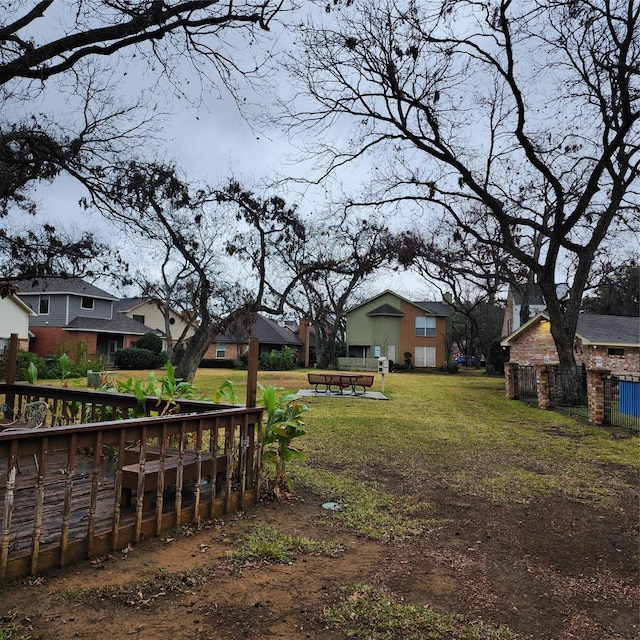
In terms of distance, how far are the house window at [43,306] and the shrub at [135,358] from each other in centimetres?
739

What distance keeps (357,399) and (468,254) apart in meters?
13.4

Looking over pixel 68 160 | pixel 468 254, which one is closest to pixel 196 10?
pixel 68 160

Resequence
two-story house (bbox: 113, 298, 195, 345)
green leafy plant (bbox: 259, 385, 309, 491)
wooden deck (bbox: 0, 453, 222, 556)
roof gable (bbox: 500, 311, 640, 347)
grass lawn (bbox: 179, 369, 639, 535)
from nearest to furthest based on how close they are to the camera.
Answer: wooden deck (bbox: 0, 453, 222, 556) → green leafy plant (bbox: 259, 385, 309, 491) → grass lawn (bbox: 179, 369, 639, 535) → roof gable (bbox: 500, 311, 640, 347) → two-story house (bbox: 113, 298, 195, 345)

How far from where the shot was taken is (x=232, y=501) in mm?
4746

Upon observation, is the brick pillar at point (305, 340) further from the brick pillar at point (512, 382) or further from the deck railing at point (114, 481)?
the deck railing at point (114, 481)

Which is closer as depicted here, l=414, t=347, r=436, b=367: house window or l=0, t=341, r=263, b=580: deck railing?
l=0, t=341, r=263, b=580: deck railing

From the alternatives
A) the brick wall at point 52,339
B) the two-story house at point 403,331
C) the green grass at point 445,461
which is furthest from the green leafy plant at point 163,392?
the two-story house at point 403,331

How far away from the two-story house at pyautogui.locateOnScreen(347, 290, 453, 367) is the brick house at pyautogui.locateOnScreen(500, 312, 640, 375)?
1702 cm

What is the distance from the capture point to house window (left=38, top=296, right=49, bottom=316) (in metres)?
34.7

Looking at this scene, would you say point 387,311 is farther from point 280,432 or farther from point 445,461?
point 280,432

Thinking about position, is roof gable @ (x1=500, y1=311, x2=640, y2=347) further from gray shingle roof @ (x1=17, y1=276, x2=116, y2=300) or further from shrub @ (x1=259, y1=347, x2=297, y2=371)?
gray shingle roof @ (x1=17, y1=276, x2=116, y2=300)

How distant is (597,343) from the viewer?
67.1ft

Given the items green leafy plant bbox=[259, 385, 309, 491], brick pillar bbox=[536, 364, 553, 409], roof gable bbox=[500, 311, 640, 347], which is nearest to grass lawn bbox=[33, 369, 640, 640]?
green leafy plant bbox=[259, 385, 309, 491]

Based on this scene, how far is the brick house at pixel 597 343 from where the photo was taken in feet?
67.9
